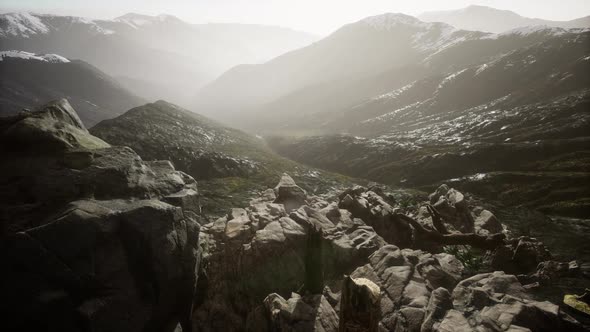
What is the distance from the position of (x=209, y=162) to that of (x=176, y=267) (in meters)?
61.5

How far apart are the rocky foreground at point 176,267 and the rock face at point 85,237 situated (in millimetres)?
63

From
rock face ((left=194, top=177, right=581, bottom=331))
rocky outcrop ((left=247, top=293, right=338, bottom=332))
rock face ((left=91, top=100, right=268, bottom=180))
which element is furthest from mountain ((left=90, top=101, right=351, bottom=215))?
rocky outcrop ((left=247, top=293, right=338, bottom=332))

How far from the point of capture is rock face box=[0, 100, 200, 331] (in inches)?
572

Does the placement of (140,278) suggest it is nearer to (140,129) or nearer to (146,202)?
(146,202)

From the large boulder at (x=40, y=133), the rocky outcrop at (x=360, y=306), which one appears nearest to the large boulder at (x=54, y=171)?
the large boulder at (x=40, y=133)

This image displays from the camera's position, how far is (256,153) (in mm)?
110125

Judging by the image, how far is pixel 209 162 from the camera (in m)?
78.6

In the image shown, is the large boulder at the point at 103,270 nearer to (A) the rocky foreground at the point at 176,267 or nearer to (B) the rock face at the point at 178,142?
(A) the rocky foreground at the point at 176,267

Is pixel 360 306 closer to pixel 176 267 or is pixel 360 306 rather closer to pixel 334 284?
pixel 334 284

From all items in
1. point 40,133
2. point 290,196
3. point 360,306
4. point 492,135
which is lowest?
point 492,135

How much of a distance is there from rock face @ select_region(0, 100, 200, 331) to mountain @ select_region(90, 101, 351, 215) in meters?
28.4

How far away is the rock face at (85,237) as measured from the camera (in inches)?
572

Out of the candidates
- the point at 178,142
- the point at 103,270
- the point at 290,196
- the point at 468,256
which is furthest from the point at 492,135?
the point at 103,270

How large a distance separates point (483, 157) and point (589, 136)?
29524mm
